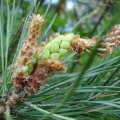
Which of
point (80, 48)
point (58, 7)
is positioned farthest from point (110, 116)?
point (58, 7)

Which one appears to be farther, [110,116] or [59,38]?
[110,116]

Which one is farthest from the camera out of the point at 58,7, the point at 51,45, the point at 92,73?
the point at 58,7

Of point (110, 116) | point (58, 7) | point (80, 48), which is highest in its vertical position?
point (58, 7)

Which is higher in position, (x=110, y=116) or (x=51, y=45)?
(x=51, y=45)

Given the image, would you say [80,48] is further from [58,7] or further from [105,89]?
[58,7]

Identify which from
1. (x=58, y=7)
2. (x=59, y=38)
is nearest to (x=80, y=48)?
(x=59, y=38)

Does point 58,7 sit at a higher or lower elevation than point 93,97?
higher

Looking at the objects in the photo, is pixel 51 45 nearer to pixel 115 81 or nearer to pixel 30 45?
pixel 30 45

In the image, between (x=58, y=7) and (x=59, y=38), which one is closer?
(x=59, y=38)

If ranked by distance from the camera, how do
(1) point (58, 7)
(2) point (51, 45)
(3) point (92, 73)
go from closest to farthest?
(2) point (51, 45) → (3) point (92, 73) → (1) point (58, 7)
